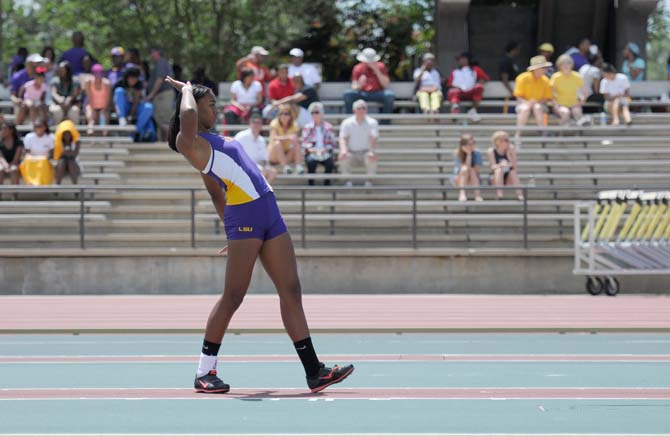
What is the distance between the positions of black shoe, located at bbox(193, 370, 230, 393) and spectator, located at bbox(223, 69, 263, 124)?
16.5 m

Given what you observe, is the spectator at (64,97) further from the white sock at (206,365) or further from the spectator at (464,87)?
the white sock at (206,365)

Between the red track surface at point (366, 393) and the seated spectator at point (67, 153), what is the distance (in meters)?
13.9

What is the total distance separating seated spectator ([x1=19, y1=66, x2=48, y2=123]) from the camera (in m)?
25.8

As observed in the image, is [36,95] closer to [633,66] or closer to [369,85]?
[369,85]

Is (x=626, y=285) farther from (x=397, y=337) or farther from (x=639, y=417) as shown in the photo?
(x=639, y=417)

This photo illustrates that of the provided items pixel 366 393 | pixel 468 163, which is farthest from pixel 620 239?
pixel 366 393

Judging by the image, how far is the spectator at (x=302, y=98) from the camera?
25.0 metres

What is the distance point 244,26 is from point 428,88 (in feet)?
72.4

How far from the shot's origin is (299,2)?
151 feet

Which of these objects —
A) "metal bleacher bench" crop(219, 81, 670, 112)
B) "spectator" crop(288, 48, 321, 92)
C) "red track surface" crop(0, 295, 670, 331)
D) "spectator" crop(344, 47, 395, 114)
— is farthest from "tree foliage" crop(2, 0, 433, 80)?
"red track surface" crop(0, 295, 670, 331)

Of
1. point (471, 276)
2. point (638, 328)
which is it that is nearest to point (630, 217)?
point (471, 276)

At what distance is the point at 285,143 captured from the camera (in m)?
23.2

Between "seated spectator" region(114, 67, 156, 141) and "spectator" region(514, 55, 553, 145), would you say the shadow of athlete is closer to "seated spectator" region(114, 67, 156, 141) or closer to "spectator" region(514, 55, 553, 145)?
"seated spectator" region(114, 67, 156, 141)

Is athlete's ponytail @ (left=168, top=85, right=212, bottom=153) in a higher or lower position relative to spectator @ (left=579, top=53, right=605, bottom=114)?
lower
